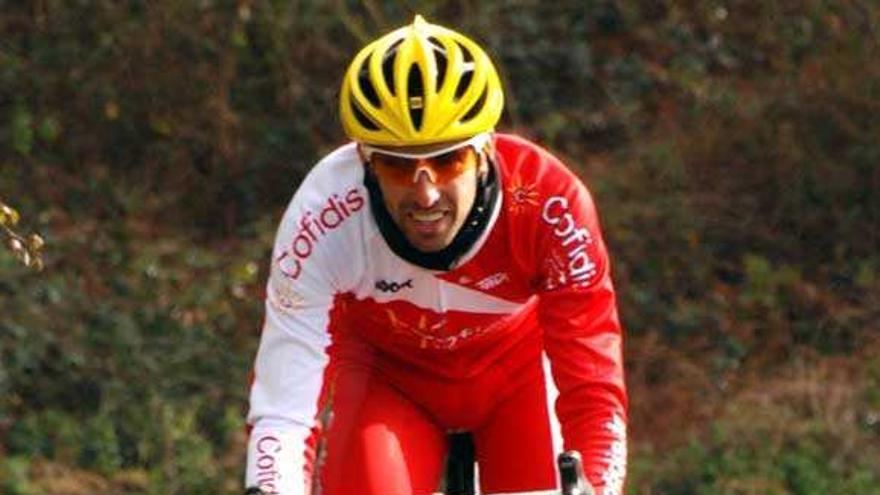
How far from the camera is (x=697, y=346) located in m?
13.2

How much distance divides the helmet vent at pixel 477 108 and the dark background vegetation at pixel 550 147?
193 inches

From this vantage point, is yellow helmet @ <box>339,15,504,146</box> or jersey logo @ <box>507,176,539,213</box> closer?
yellow helmet @ <box>339,15,504,146</box>

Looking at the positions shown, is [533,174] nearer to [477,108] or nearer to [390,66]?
[477,108]

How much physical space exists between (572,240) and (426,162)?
1.61ft

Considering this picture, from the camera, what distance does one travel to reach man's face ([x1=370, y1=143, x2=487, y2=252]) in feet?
23.1

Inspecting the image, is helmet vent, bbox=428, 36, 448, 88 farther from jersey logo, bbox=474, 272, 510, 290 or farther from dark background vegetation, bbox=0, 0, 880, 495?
dark background vegetation, bbox=0, 0, 880, 495

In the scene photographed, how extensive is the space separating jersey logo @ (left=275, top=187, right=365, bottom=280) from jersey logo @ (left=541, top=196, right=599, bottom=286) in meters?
0.51

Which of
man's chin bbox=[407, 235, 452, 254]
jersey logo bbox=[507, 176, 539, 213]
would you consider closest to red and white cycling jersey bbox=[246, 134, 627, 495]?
jersey logo bbox=[507, 176, 539, 213]

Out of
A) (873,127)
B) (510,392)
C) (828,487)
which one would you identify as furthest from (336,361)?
(873,127)

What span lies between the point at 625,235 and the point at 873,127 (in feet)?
4.37

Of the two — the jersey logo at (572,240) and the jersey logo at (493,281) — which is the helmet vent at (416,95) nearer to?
the jersey logo at (572,240)

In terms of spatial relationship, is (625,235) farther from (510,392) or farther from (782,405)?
(510,392)

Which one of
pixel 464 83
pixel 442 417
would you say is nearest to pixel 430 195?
pixel 464 83

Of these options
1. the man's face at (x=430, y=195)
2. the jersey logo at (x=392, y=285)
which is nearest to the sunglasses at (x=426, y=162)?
the man's face at (x=430, y=195)
